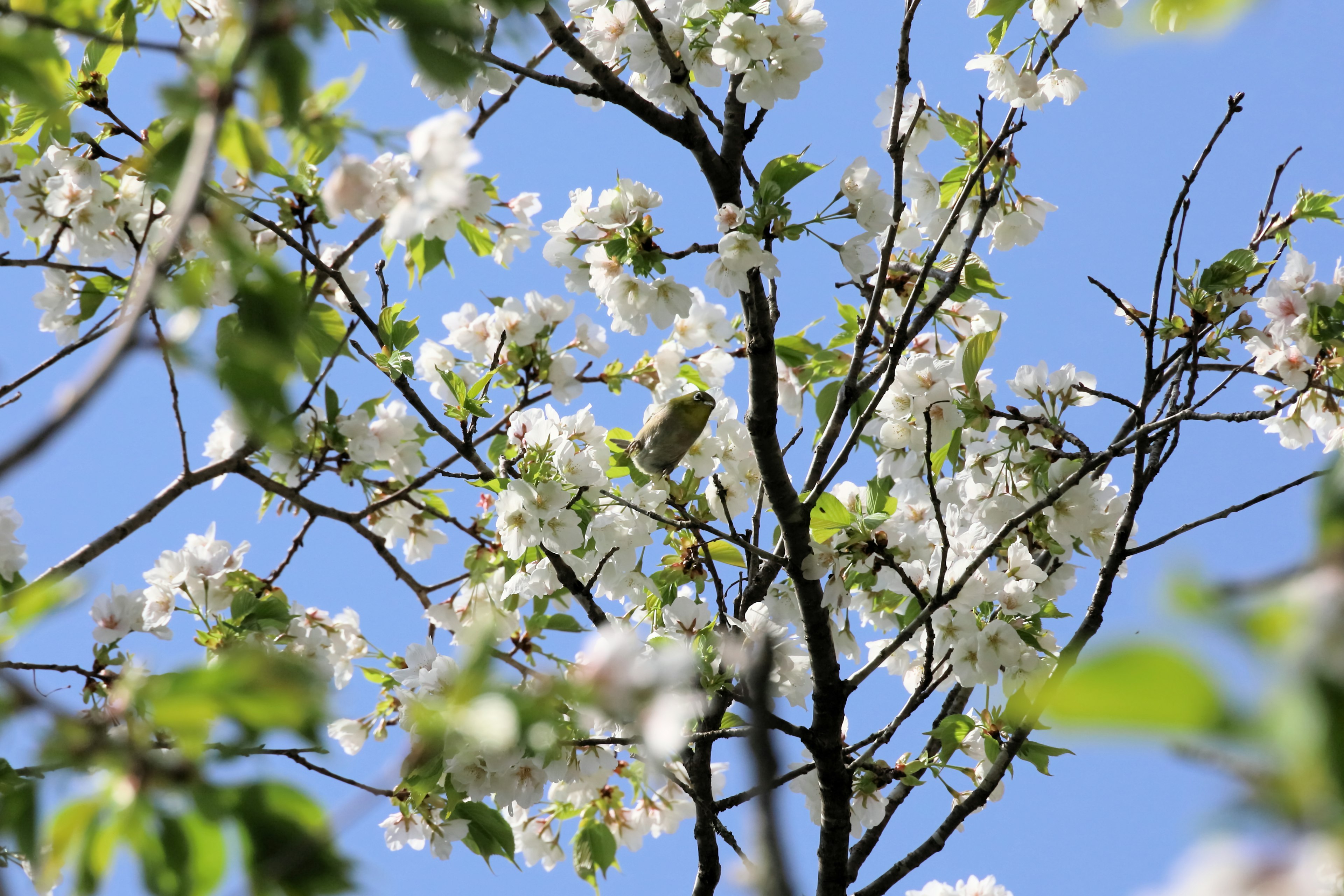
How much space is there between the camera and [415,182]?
1.21 m

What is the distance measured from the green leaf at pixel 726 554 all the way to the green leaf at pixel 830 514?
1.20 feet

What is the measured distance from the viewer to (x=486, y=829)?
2.67 meters

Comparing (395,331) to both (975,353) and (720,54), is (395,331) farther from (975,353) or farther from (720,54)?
(975,353)

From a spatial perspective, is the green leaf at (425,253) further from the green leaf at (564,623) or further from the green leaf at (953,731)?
the green leaf at (953,731)

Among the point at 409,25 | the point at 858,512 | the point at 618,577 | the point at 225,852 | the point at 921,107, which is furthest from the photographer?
the point at 618,577

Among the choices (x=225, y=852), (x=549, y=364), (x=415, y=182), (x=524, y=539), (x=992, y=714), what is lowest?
(x=225, y=852)

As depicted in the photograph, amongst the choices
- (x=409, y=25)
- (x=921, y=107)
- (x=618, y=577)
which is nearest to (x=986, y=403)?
(x=921, y=107)

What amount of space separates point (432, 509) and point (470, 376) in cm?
43

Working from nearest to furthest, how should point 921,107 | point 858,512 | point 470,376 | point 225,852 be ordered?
point 225,852, point 921,107, point 858,512, point 470,376

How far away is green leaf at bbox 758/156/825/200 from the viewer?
251 centimetres

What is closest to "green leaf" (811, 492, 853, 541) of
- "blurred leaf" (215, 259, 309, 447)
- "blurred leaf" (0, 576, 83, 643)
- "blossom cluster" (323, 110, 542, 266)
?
"blossom cluster" (323, 110, 542, 266)

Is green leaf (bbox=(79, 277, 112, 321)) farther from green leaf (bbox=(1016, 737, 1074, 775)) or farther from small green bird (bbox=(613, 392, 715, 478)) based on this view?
green leaf (bbox=(1016, 737, 1074, 775))

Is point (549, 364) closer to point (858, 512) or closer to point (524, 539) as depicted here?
point (524, 539)

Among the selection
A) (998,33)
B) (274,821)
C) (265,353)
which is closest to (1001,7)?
(998,33)
